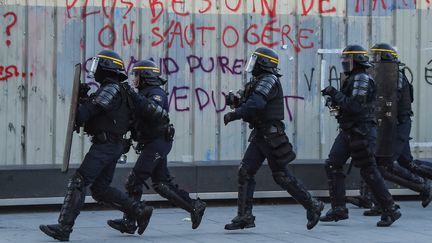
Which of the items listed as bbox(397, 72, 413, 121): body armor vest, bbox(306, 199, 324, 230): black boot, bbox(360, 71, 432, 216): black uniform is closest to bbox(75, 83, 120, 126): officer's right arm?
bbox(306, 199, 324, 230): black boot

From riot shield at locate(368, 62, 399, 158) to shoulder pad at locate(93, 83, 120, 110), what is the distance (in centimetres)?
324

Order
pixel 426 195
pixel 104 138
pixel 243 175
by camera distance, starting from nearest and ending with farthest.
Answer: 1. pixel 104 138
2. pixel 243 175
3. pixel 426 195

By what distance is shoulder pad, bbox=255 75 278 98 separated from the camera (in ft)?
32.7

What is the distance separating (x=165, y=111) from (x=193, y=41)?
3246 mm

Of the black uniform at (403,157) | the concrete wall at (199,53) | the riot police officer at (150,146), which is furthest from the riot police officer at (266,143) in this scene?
the concrete wall at (199,53)

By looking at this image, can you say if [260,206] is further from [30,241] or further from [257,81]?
[30,241]

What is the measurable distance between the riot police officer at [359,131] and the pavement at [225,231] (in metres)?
0.23

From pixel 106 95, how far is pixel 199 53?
3836 mm

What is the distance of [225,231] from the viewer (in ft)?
34.1

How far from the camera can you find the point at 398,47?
13.8m

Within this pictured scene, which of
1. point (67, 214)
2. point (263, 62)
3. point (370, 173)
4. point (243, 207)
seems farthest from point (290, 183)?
point (67, 214)

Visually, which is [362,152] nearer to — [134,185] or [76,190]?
[134,185]

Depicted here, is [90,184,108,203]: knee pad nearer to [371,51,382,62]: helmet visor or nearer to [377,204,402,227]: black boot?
[377,204,402,227]: black boot

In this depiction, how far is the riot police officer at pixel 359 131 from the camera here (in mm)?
10539
